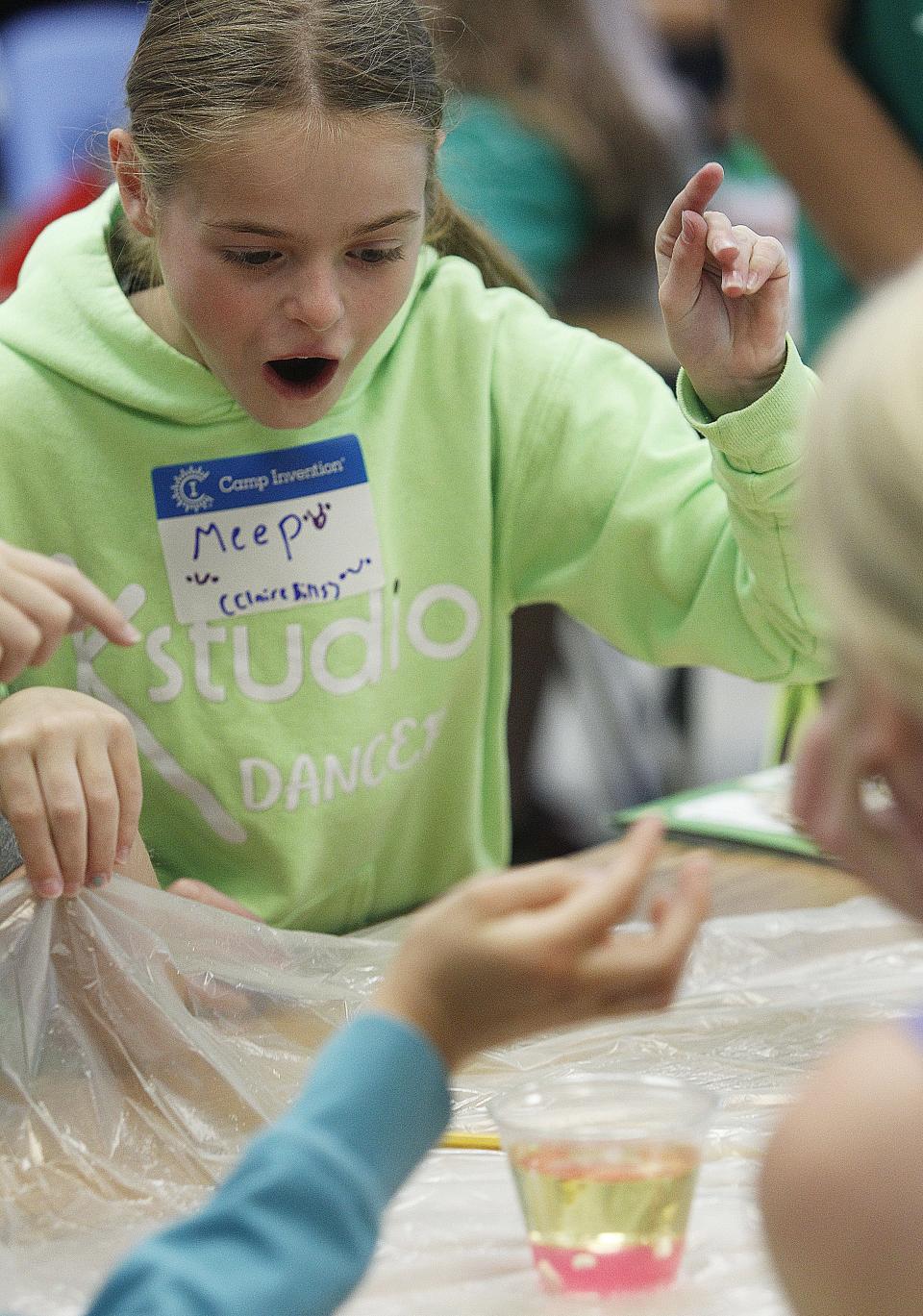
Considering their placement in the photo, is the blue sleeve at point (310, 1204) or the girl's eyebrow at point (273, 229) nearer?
the blue sleeve at point (310, 1204)

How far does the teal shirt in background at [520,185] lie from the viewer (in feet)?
7.97

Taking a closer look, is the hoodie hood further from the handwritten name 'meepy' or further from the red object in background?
the red object in background

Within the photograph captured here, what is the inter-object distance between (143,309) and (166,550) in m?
0.17

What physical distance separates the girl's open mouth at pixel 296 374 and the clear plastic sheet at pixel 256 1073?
0.31 meters

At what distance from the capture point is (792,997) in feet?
3.58

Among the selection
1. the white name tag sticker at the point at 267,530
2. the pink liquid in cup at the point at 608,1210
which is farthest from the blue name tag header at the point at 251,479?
the pink liquid in cup at the point at 608,1210

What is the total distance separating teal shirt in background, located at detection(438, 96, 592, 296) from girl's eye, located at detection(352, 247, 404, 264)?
4.40 ft

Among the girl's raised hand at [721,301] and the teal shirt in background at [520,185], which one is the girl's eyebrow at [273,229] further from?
the teal shirt in background at [520,185]

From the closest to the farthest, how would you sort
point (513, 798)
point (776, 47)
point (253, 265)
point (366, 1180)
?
point (366, 1180) < point (253, 265) < point (776, 47) < point (513, 798)

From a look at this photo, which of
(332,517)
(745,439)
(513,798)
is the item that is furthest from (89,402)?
(513,798)

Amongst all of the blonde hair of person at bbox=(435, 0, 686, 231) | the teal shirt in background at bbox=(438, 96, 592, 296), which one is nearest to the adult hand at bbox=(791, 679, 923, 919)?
the teal shirt in background at bbox=(438, 96, 592, 296)

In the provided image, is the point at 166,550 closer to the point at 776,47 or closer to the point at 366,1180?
the point at 366,1180

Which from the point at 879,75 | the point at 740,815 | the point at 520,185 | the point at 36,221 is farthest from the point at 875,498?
the point at 520,185

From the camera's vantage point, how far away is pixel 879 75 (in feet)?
5.14
